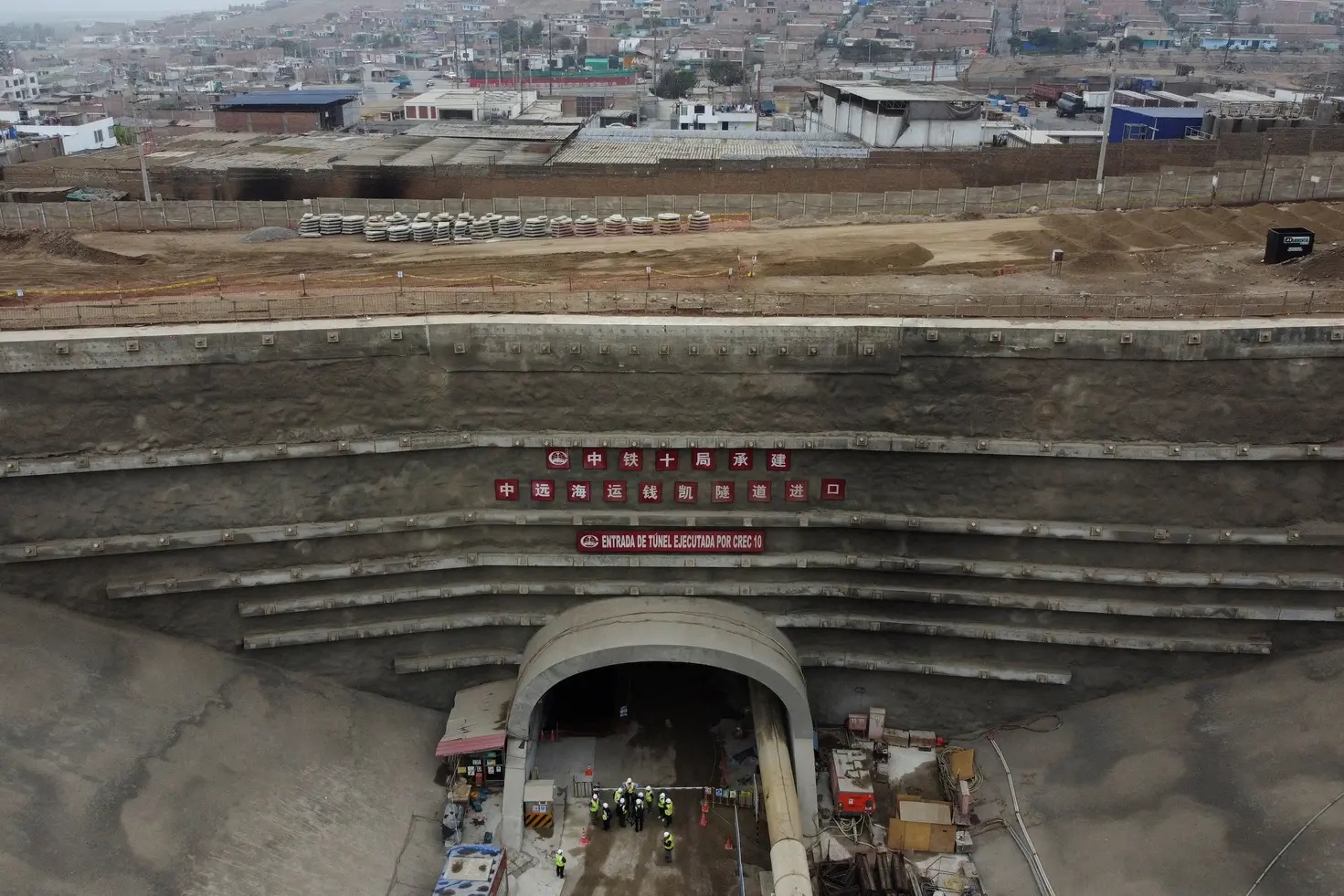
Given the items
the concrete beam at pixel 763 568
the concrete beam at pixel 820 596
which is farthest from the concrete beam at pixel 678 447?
the concrete beam at pixel 820 596

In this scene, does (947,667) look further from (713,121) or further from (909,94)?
(713,121)

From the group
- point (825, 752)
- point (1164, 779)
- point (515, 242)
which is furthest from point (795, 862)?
point (515, 242)

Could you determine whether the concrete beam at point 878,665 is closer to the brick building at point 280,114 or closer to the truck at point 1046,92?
the brick building at point 280,114

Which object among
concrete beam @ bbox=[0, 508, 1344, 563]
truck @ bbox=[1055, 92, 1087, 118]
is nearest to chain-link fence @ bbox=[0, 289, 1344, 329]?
concrete beam @ bbox=[0, 508, 1344, 563]

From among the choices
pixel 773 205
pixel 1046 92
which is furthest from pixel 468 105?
pixel 1046 92

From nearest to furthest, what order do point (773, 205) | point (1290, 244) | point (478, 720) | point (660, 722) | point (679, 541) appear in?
point (478, 720) → point (679, 541) → point (660, 722) → point (1290, 244) → point (773, 205)

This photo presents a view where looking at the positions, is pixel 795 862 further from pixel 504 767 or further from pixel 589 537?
pixel 589 537
